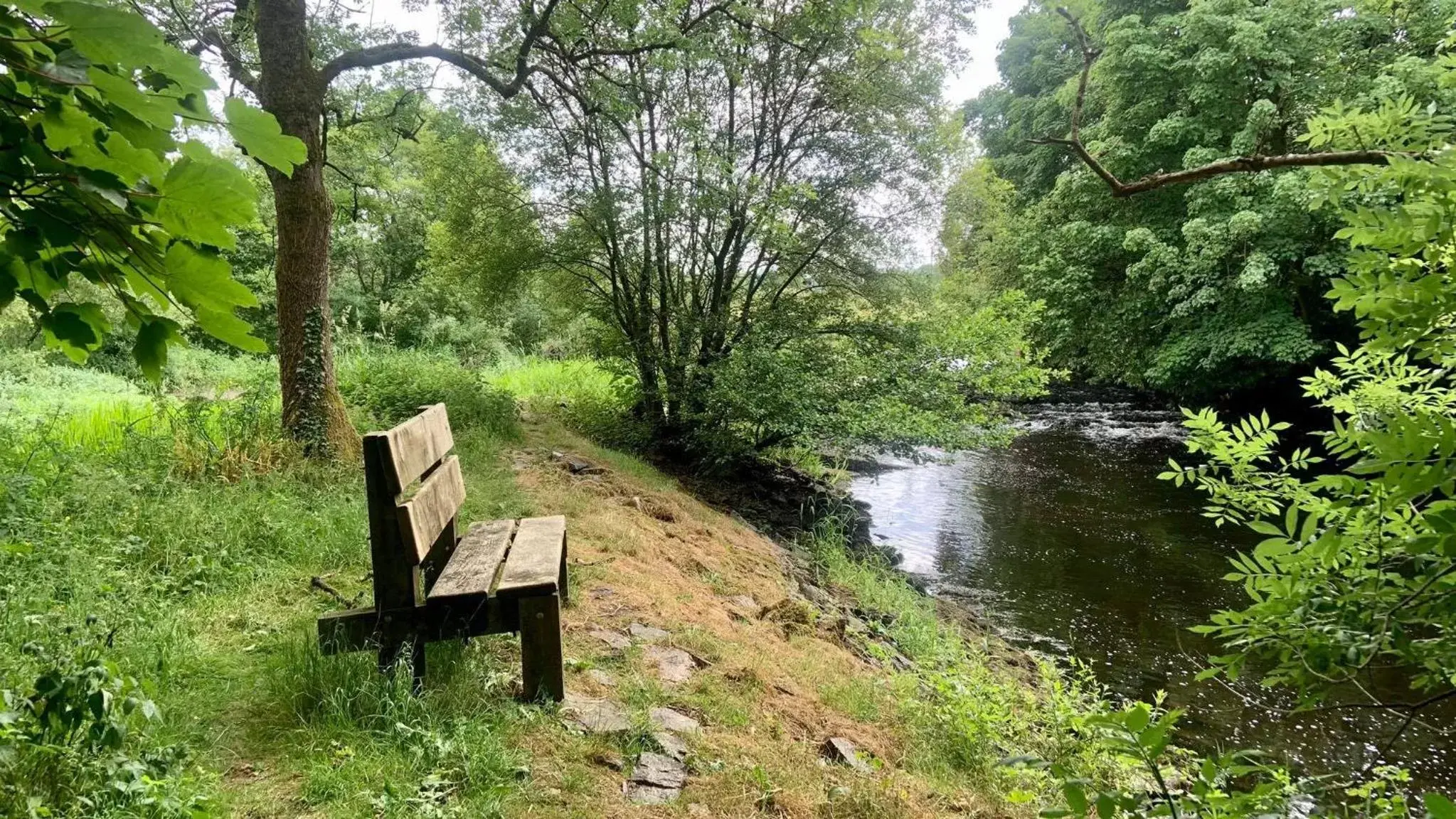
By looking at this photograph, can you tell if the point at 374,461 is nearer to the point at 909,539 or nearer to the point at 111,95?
the point at 111,95

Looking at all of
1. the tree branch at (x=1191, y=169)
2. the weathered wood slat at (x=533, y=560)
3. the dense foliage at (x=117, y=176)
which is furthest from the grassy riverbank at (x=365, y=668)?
the tree branch at (x=1191, y=169)

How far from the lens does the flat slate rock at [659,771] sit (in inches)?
95.9

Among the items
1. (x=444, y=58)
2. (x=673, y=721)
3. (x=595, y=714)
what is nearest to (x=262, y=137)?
(x=595, y=714)

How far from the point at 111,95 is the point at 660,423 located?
10050 mm

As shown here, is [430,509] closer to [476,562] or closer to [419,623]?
[476,562]

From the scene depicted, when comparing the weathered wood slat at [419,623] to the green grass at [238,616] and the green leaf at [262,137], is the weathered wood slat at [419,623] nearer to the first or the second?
the green grass at [238,616]

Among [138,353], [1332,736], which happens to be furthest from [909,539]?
[138,353]

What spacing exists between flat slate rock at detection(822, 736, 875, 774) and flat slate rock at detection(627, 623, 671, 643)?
107 centimetres

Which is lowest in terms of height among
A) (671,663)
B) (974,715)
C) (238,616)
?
(974,715)

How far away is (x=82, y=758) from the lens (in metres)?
1.73

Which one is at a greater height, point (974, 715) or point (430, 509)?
point (430, 509)

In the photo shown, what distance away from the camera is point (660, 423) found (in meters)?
10.8

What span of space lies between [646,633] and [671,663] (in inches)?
13.4

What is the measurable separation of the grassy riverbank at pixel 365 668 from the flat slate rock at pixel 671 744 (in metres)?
0.04
